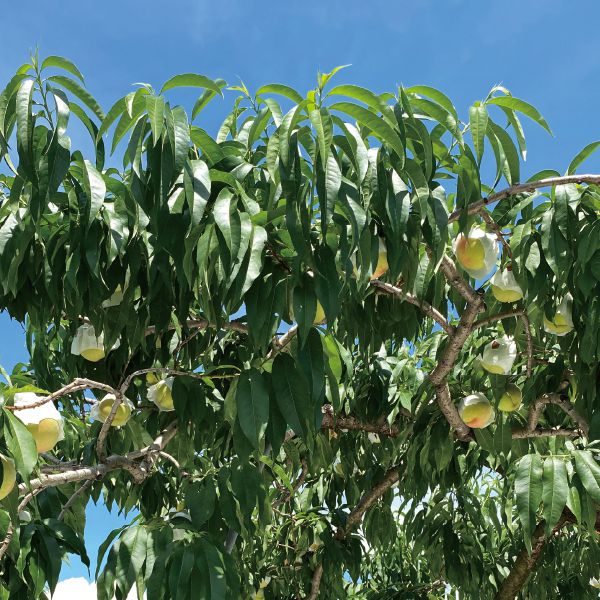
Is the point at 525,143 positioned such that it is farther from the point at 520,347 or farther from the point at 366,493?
the point at 366,493

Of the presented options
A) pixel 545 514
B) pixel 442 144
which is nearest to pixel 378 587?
pixel 545 514

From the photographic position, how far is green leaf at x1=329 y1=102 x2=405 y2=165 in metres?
1.40

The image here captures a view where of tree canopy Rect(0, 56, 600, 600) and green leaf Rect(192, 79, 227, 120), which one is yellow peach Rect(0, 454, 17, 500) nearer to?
tree canopy Rect(0, 56, 600, 600)

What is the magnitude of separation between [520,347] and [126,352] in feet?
3.61

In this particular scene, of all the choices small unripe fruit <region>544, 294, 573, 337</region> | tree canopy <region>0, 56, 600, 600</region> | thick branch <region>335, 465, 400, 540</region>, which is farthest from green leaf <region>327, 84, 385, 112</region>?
thick branch <region>335, 465, 400, 540</region>

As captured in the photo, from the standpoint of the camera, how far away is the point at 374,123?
4.61 ft

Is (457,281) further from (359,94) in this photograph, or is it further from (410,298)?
(359,94)

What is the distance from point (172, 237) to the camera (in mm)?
1459

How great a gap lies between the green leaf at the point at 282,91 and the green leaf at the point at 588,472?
3.05ft

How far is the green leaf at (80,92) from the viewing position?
153cm

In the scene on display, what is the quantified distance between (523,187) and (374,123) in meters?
0.54

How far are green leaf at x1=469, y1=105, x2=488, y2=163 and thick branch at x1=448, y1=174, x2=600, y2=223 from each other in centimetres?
20

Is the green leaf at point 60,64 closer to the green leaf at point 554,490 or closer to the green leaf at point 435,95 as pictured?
the green leaf at point 435,95

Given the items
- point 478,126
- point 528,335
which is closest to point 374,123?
point 478,126
